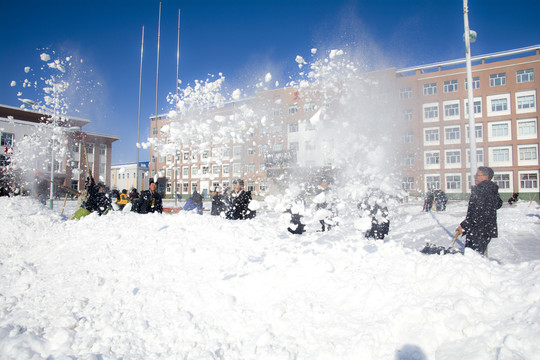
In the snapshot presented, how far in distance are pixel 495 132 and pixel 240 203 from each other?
37858mm

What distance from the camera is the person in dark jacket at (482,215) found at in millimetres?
4246

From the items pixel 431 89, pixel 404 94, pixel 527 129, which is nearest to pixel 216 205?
pixel 404 94

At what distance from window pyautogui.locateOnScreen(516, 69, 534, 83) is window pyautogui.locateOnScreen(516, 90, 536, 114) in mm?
1307

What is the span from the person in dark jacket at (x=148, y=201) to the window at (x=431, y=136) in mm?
32394

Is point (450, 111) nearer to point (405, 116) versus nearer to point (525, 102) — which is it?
point (525, 102)

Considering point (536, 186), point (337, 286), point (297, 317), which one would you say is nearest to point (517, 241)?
point (337, 286)

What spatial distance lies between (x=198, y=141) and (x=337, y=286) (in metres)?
7.61

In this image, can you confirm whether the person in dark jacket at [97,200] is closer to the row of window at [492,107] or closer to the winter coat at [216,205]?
the winter coat at [216,205]

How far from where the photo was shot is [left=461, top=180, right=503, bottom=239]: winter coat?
13.9 ft

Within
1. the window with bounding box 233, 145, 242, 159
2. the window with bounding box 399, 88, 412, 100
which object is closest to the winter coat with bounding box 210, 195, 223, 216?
the window with bounding box 233, 145, 242, 159

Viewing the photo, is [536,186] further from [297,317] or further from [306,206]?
[297,317]

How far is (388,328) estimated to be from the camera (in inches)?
106

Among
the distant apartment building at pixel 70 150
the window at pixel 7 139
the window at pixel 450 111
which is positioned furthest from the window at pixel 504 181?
the window at pixel 7 139

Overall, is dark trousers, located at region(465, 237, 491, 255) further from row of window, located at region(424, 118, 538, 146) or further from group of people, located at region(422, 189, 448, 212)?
row of window, located at region(424, 118, 538, 146)
